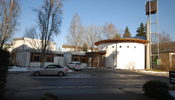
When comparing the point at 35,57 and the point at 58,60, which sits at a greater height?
the point at 35,57

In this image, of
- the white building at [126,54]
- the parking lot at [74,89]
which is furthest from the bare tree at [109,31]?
the parking lot at [74,89]

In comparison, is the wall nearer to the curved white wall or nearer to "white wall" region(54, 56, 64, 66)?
"white wall" region(54, 56, 64, 66)

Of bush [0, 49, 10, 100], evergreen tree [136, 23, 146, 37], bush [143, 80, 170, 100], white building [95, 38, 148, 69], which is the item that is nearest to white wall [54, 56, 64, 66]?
white building [95, 38, 148, 69]

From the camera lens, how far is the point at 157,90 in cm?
732

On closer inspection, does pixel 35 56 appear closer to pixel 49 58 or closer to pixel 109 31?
pixel 49 58

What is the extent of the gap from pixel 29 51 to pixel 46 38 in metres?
8.02

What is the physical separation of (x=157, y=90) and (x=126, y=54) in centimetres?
2933

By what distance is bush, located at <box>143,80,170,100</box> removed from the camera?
7.14 m

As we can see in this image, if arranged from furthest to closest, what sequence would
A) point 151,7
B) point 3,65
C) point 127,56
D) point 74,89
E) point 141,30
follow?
point 141,30 → point 151,7 → point 127,56 → point 74,89 → point 3,65

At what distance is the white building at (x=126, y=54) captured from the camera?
35.9 metres

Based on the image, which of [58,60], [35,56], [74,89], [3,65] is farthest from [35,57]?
[3,65]

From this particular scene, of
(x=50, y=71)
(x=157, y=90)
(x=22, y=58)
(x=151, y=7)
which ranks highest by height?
(x=151, y=7)

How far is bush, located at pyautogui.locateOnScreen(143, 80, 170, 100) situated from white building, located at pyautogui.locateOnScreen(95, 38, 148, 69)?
93.2 ft

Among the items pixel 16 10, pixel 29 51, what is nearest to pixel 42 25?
pixel 16 10
